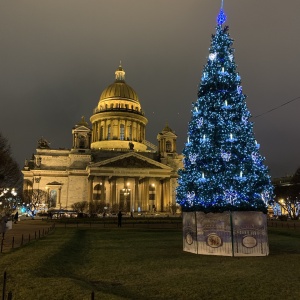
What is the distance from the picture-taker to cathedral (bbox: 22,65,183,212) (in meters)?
83.5

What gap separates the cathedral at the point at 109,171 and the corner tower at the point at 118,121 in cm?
27

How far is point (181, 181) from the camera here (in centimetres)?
2019

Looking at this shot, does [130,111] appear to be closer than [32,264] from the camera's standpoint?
No

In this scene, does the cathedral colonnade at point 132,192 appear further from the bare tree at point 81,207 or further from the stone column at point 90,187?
the bare tree at point 81,207

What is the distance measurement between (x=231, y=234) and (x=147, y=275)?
21.1 ft

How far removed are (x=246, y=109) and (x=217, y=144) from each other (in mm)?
2526

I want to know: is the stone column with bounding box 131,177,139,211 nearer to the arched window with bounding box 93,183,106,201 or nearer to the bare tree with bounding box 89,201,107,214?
the arched window with bounding box 93,183,106,201

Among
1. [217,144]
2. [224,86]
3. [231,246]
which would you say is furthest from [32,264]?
[224,86]

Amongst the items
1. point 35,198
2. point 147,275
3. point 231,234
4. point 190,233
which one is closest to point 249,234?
point 231,234

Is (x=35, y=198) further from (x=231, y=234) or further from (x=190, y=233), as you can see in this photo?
(x=231, y=234)

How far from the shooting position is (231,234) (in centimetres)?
1767

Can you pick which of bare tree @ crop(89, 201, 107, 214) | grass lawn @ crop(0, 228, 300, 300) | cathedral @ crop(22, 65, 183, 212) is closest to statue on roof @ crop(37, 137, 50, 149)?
cathedral @ crop(22, 65, 183, 212)

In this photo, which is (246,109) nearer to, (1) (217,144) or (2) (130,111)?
(1) (217,144)

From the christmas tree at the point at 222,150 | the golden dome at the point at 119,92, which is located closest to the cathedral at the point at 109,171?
the golden dome at the point at 119,92
